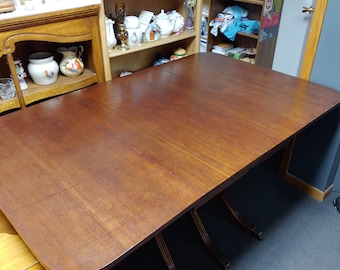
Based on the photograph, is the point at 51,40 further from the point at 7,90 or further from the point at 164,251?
the point at 164,251

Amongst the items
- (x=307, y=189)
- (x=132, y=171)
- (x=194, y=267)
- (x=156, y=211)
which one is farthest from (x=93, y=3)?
(x=307, y=189)

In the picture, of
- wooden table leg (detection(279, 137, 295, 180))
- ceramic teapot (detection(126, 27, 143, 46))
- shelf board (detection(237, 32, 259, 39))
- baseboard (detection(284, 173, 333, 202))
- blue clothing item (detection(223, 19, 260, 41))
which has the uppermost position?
ceramic teapot (detection(126, 27, 143, 46))

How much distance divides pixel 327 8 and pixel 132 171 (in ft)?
4.19

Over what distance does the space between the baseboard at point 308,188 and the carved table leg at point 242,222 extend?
1.68 ft

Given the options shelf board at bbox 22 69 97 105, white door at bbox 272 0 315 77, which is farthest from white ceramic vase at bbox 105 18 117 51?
white door at bbox 272 0 315 77

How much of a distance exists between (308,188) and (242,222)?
0.57 meters

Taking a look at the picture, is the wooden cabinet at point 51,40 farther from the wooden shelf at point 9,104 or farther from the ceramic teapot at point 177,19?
the ceramic teapot at point 177,19

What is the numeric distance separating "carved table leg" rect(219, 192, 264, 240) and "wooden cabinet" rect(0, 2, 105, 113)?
1.00m

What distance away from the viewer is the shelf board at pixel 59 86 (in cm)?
173

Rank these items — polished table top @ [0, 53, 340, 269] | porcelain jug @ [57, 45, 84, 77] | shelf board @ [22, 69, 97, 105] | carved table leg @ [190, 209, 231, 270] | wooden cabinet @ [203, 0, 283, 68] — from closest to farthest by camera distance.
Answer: polished table top @ [0, 53, 340, 269] → carved table leg @ [190, 209, 231, 270] → shelf board @ [22, 69, 97, 105] → porcelain jug @ [57, 45, 84, 77] → wooden cabinet @ [203, 0, 283, 68]

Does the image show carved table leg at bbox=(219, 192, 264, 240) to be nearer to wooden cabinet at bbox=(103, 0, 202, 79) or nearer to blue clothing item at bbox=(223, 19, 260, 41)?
wooden cabinet at bbox=(103, 0, 202, 79)

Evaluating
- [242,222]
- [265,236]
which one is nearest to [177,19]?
[242,222]

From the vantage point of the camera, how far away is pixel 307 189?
2094 millimetres

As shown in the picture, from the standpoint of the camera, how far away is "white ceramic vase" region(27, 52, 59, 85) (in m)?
1.76
